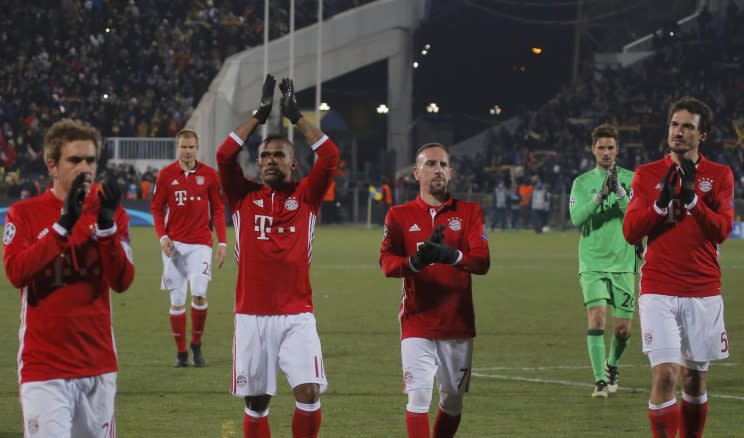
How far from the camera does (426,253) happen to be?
284 inches

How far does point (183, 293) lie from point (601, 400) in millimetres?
4670

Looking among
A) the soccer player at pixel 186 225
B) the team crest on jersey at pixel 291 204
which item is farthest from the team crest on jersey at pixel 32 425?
the soccer player at pixel 186 225

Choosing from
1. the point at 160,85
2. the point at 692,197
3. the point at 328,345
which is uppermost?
the point at 160,85

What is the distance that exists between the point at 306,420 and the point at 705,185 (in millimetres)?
2903

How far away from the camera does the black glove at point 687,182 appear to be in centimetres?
741

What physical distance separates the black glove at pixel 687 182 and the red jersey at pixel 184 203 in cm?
653

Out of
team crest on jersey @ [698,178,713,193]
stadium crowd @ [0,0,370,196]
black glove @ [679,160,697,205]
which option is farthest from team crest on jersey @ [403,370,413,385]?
stadium crowd @ [0,0,370,196]

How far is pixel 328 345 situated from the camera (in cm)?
1454

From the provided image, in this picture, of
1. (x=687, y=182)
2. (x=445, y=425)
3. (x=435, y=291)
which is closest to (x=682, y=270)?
(x=687, y=182)

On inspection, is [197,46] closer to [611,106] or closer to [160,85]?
[160,85]

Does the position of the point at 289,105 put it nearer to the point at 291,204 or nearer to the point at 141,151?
the point at 291,204

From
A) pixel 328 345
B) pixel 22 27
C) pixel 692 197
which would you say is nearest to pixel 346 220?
pixel 22 27

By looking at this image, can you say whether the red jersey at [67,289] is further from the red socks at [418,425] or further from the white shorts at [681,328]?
the white shorts at [681,328]

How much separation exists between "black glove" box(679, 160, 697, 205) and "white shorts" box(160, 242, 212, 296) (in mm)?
6574
